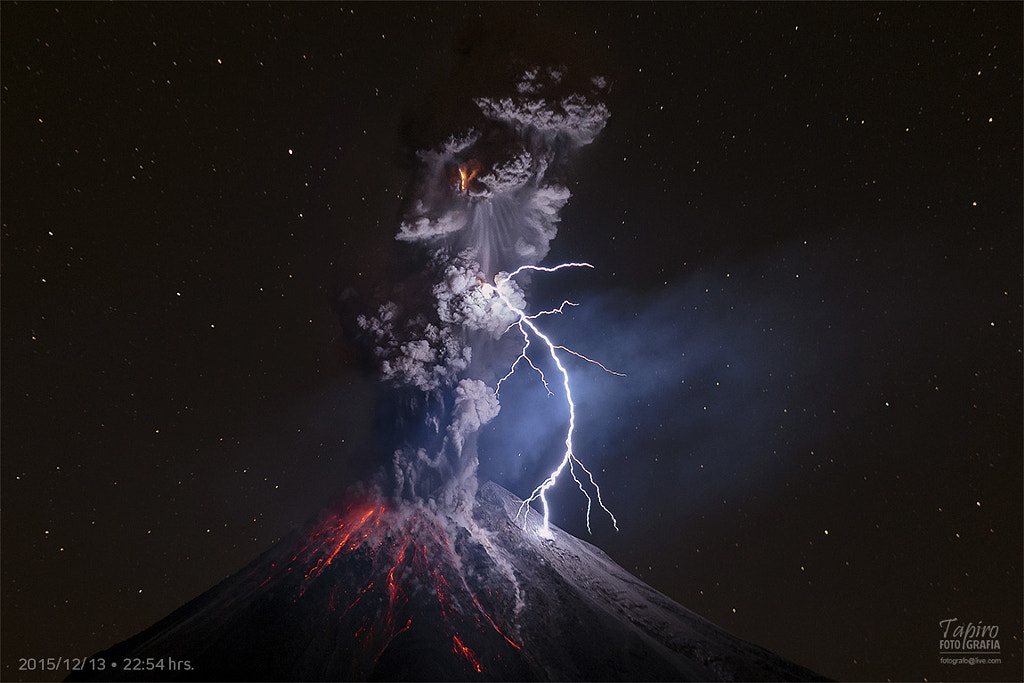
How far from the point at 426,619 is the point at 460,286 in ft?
29.6

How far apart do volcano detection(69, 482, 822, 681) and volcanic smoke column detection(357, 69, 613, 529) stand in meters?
1.53

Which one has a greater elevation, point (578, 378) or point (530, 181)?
point (530, 181)

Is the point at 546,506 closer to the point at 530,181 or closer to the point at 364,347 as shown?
the point at 364,347

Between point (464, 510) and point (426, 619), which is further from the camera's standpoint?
point (464, 510)

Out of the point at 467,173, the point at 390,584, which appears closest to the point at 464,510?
the point at 390,584

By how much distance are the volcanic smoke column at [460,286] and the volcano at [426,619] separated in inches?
60.1

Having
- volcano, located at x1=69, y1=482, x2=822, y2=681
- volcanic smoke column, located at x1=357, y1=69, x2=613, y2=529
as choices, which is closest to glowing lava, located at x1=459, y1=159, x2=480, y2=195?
volcanic smoke column, located at x1=357, y1=69, x2=613, y2=529

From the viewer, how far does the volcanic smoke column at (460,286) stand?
18422 millimetres

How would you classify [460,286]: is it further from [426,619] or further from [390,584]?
[426,619]

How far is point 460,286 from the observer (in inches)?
738

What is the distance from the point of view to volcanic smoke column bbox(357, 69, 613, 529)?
18422 millimetres

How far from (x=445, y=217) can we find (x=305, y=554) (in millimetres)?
10622

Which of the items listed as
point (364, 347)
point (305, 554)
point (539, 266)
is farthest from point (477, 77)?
point (305, 554)

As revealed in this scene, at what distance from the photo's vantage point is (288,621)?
16.4m
